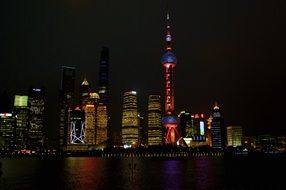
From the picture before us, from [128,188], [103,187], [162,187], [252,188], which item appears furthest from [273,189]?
[103,187]

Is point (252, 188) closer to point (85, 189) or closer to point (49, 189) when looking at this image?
point (85, 189)

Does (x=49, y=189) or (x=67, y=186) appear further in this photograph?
(x=67, y=186)

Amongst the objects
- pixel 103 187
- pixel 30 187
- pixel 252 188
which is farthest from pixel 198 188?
pixel 30 187

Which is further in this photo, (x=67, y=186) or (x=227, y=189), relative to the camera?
(x=67, y=186)

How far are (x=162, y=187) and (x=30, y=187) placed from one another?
24.1 m

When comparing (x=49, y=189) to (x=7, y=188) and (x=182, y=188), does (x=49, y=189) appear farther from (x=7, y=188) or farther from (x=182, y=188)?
(x=182, y=188)

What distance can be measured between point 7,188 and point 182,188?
1225 inches

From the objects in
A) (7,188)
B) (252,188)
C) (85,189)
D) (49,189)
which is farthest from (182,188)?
(7,188)

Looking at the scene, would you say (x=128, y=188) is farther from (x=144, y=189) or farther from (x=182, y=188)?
(x=182, y=188)

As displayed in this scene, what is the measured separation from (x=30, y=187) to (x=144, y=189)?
20.8 m

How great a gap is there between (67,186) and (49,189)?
16.8 ft

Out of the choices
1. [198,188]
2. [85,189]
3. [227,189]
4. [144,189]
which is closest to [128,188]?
[144,189]

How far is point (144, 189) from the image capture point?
6831 cm

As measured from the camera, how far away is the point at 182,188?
70.0 meters
